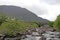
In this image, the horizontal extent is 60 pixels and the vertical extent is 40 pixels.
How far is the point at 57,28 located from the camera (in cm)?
3609

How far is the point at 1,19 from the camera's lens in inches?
1604

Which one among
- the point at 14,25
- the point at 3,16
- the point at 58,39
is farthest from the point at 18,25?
the point at 3,16

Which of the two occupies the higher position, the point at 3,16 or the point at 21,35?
the point at 3,16

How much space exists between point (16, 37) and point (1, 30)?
8.54ft

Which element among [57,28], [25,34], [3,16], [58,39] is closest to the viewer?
[58,39]

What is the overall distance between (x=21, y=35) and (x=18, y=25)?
1.99 metres

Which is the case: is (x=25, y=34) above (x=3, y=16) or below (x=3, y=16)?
below

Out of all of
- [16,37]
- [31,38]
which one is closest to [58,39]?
[31,38]

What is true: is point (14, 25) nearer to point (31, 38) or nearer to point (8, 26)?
point (8, 26)

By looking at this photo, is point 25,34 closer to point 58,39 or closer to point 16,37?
point 16,37

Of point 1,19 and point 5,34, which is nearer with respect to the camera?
point 5,34

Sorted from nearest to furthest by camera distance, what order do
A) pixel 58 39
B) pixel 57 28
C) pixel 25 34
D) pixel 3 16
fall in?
1. pixel 58 39
2. pixel 25 34
3. pixel 57 28
4. pixel 3 16

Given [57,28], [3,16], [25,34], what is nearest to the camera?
[25,34]

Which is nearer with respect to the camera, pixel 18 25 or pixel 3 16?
pixel 18 25
